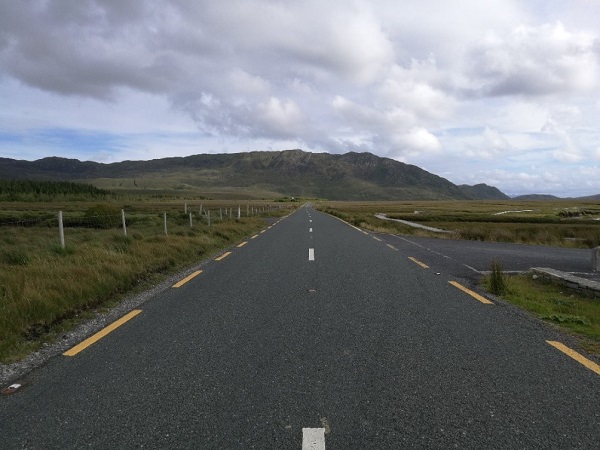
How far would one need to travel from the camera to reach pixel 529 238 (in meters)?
25.2

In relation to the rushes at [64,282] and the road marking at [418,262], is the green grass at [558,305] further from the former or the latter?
the rushes at [64,282]

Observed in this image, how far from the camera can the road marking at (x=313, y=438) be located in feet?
9.74

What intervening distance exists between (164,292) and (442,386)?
577cm

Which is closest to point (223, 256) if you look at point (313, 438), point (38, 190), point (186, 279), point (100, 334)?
point (186, 279)

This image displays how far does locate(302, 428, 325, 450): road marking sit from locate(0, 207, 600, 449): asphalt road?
15mm

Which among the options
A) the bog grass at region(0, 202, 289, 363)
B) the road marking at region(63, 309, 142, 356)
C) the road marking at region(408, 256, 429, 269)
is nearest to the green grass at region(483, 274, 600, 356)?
the road marking at region(408, 256, 429, 269)

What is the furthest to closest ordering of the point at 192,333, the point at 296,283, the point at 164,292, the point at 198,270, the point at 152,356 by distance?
the point at 198,270 < the point at 296,283 < the point at 164,292 < the point at 192,333 < the point at 152,356

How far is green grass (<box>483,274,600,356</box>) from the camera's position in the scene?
5.76m

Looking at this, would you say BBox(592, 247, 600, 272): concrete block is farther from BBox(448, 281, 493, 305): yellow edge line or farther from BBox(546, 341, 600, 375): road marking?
BBox(546, 341, 600, 375): road marking

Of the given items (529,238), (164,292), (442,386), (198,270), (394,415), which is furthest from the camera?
(529,238)

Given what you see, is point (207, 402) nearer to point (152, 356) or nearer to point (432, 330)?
point (152, 356)

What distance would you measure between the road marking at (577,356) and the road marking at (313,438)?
3176mm

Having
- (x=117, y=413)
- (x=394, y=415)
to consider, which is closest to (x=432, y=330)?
(x=394, y=415)

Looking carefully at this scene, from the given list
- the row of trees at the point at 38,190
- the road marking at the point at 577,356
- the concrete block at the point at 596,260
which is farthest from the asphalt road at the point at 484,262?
the row of trees at the point at 38,190
